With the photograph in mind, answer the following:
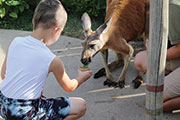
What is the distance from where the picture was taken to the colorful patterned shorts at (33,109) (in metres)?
2.42

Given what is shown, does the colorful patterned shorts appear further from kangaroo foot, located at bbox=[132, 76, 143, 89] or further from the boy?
kangaroo foot, located at bbox=[132, 76, 143, 89]

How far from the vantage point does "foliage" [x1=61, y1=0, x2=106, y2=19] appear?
596 cm

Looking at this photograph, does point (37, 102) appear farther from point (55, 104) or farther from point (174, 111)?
point (174, 111)

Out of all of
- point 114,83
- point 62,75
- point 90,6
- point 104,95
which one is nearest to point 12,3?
point 90,6

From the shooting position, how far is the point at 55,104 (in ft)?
8.63

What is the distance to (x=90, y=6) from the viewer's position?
20.1ft

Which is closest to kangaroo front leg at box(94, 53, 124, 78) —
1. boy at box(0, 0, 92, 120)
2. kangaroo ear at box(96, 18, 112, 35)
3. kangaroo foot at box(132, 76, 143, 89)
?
kangaroo foot at box(132, 76, 143, 89)

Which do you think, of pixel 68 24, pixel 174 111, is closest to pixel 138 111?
pixel 174 111

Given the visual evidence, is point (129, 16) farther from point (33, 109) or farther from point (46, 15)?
point (33, 109)

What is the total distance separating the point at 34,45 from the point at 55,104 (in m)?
0.61

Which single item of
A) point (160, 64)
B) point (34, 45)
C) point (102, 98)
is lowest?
point (102, 98)

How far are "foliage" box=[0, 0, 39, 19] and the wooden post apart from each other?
14.2 ft

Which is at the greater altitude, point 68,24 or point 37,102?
point 37,102

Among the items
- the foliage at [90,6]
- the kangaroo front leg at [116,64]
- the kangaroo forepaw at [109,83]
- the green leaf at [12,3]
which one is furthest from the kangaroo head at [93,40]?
the green leaf at [12,3]
